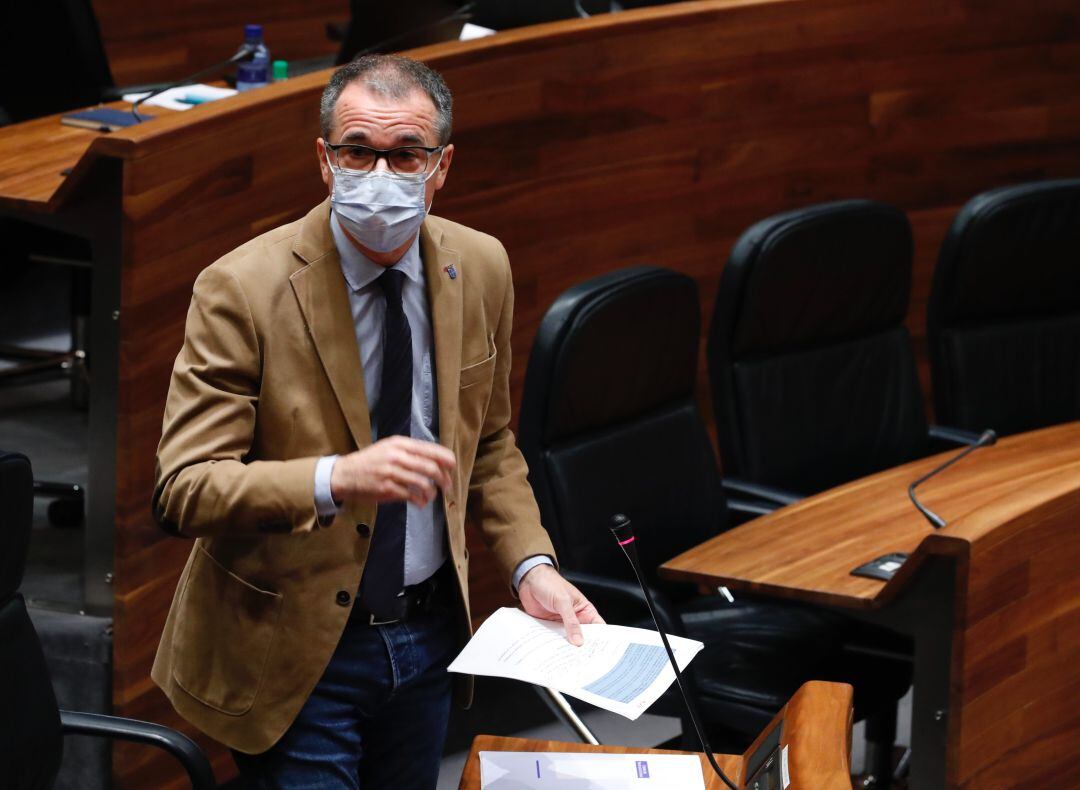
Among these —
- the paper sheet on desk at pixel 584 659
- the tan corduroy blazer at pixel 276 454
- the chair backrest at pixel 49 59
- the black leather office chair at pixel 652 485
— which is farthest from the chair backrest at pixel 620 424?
the chair backrest at pixel 49 59

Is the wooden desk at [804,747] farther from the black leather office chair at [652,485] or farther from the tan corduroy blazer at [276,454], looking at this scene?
the black leather office chair at [652,485]

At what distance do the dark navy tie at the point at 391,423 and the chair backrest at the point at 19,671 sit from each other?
423 mm

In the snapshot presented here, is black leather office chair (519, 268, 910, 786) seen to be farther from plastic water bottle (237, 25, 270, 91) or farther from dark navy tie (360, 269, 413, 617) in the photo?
plastic water bottle (237, 25, 270, 91)

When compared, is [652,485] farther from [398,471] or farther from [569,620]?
[398,471]

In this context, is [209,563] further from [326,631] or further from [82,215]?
[82,215]

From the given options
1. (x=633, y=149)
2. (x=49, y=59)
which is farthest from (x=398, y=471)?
(x=49, y=59)

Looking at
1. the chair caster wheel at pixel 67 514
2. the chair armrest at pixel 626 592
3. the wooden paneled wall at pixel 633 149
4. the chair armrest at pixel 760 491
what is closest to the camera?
the chair armrest at pixel 626 592

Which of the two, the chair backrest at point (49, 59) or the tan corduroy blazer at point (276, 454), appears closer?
the tan corduroy blazer at point (276, 454)

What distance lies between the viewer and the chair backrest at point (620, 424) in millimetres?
2582

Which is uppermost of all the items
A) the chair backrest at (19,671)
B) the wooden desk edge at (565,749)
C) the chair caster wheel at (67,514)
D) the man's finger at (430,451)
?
the man's finger at (430,451)

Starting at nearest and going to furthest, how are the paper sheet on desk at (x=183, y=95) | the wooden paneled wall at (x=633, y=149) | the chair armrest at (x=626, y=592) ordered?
the chair armrest at (x=626, y=592) → the wooden paneled wall at (x=633, y=149) → the paper sheet on desk at (x=183, y=95)

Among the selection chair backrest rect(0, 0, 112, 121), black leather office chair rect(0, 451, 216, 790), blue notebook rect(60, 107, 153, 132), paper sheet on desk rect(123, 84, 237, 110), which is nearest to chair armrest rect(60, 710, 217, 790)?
black leather office chair rect(0, 451, 216, 790)

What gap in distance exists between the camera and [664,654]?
5.66ft

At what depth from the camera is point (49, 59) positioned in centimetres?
388
